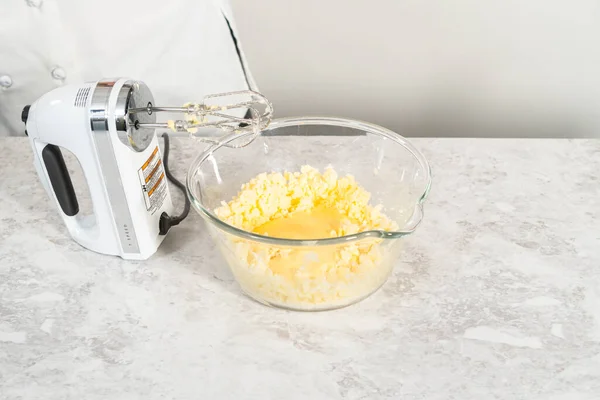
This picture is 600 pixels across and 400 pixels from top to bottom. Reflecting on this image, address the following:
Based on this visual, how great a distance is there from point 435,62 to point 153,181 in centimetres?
54

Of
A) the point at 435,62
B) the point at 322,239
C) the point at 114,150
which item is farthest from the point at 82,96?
the point at 435,62

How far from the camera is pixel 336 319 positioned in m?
0.66

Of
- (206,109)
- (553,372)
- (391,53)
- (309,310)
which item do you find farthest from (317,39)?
(553,372)

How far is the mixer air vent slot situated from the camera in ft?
2.19

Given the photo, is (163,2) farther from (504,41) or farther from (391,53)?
(504,41)

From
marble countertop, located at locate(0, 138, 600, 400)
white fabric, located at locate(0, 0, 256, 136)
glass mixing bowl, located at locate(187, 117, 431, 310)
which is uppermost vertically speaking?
white fabric, located at locate(0, 0, 256, 136)

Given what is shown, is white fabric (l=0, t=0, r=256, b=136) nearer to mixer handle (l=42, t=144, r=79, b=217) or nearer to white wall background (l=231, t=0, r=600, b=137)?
white wall background (l=231, t=0, r=600, b=137)

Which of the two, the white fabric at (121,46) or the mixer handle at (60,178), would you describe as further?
the white fabric at (121,46)

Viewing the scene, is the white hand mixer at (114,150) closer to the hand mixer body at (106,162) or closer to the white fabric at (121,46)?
the hand mixer body at (106,162)

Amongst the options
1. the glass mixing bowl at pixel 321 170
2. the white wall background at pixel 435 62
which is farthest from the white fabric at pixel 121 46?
the glass mixing bowl at pixel 321 170

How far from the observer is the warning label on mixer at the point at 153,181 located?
710 millimetres

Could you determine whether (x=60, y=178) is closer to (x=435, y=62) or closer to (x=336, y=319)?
(x=336, y=319)

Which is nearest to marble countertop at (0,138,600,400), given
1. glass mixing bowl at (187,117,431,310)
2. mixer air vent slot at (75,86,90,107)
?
glass mixing bowl at (187,117,431,310)

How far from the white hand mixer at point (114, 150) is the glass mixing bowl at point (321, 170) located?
0.06 meters
